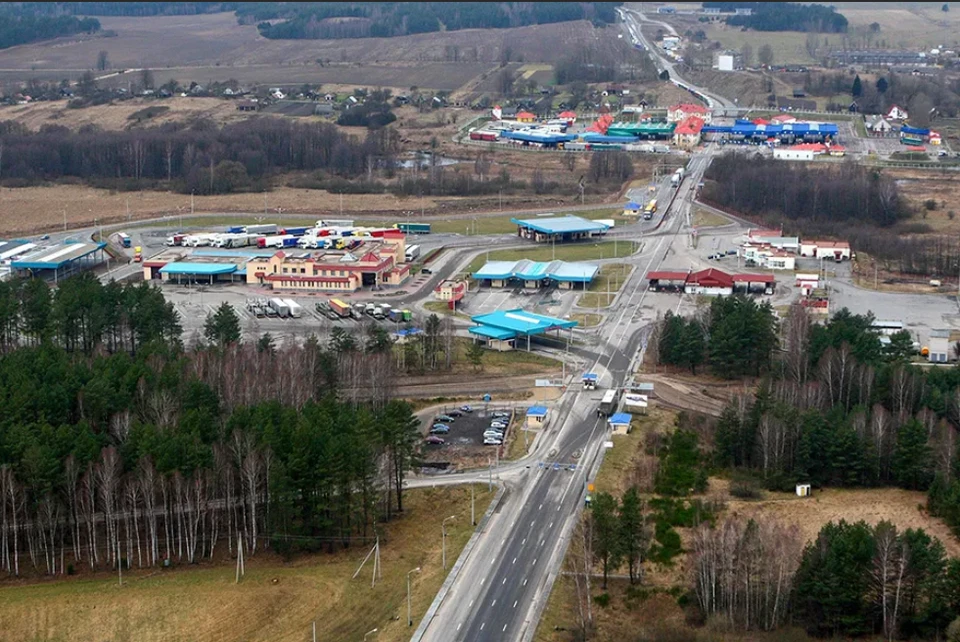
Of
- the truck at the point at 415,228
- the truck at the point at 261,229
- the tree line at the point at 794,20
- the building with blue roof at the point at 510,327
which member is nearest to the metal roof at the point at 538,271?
the building with blue roof at the point at 510,327

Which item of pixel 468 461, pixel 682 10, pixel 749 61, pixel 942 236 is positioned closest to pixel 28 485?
pixel 468 461

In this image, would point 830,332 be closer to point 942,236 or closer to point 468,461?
point 468,461

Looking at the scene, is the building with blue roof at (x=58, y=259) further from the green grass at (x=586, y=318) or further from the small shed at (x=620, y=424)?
the small shed at (x=620, y=424)

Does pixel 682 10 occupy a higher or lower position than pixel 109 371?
higher

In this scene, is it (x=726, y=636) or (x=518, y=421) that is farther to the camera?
(x=518, y=421)

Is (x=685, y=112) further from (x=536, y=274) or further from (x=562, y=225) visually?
(x=536, y=274)

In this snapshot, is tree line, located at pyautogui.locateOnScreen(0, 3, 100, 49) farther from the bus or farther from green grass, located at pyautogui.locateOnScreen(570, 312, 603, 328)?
green grass, located at pyautogui.locateOnScreen(570, 312, 603, 328)

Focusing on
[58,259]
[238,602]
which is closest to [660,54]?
[58,259]
